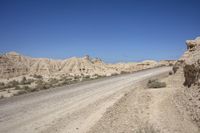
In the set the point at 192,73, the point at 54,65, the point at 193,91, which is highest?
the point at 54,65

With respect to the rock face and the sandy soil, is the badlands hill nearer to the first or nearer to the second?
the sandy soil

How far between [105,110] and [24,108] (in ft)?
15.6

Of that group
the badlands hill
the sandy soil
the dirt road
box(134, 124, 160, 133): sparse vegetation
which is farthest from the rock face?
the badlands hill

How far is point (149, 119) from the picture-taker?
10.3 metres

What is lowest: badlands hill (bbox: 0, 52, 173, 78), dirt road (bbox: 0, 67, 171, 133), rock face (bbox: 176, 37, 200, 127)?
dirt road (bbox: 0, 67, 171, 133)

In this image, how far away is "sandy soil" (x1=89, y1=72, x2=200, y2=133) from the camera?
883cm

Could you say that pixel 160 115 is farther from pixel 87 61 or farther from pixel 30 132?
pixel 87 61

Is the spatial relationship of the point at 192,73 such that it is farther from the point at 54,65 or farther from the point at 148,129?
the point at 54,65

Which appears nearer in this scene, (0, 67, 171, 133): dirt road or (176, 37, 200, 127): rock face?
(176, 37, 200, 127): rock face

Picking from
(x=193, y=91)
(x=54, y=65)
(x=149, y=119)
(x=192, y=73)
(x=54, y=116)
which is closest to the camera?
(x=149, y=119)

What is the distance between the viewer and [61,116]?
13.0 m

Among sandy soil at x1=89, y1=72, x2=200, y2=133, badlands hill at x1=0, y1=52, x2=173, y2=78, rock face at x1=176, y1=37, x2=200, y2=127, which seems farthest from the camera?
badlands hill at x1=0, y1=52, x2=173, y2=78

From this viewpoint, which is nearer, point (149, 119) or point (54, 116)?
point (149, 119)

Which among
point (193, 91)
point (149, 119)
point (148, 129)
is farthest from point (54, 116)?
point (193, 91)
